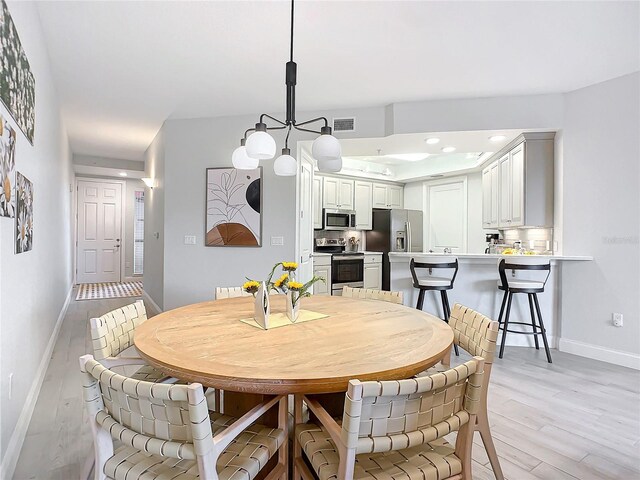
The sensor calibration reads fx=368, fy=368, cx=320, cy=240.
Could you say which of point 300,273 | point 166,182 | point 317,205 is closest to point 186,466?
point 300,273

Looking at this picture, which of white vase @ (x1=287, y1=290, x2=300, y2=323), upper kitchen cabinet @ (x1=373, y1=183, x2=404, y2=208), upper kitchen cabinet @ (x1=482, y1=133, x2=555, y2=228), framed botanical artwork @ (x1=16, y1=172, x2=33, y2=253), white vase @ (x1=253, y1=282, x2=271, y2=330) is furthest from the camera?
upper kitchen cabinet @ (x1=373, y1=183, x2=404, y2=208)

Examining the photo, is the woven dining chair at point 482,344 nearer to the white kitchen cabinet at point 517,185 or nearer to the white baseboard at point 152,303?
the white kitchen cabinet at point 517,185

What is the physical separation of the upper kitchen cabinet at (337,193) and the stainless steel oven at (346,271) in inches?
38.7

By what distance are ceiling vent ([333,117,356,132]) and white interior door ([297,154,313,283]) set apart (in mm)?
516

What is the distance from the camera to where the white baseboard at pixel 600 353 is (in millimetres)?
3195

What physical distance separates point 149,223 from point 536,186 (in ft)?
17.9

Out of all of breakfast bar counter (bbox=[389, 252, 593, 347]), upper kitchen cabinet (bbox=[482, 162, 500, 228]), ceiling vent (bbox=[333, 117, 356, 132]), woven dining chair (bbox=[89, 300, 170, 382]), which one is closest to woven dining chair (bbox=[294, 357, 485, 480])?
woven dining chair (bbox=[89, 300, 170, 382])

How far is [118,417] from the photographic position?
99 cm

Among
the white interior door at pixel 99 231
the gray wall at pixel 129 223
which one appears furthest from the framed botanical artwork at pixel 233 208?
the white interior door at pixel 99 231

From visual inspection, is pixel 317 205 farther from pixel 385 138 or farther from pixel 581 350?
pixel 581 350

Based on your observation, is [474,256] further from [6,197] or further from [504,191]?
[6,197]

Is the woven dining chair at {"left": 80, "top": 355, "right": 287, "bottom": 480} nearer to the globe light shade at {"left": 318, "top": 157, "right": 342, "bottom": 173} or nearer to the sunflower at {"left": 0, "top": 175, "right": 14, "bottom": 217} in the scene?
the sunflower at {"left": 0, "top": 175, "right": 14, "bottom": 217}

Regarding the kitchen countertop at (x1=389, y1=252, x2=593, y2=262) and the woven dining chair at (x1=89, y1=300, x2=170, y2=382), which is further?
the kitchen countertop at (x1=389, y1=252, x2=593, y2=262)

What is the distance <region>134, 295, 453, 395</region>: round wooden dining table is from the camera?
42.3 inches
